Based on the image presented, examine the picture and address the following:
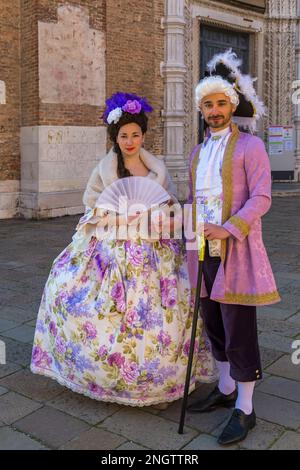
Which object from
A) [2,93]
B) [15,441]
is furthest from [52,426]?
[2,93]

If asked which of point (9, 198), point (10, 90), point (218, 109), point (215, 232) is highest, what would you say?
point (10, 90)

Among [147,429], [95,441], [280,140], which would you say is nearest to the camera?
[95,441]

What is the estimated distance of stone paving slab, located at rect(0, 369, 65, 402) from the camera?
3315 millimetres

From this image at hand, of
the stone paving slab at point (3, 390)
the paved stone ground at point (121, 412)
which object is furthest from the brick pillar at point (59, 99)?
the stone paving slab at point (3, 390)

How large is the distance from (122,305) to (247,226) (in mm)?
781

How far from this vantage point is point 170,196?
3.18 m

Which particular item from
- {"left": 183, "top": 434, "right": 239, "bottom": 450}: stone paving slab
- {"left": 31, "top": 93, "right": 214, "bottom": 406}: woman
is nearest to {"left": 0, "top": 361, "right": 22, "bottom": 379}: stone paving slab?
{"left": 31, "top": 93, "right": 214, "bottom": 406}: woman

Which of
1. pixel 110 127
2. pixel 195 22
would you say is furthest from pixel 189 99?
pixel 110 127

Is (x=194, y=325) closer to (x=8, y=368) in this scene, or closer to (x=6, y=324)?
(x=8, y=368)

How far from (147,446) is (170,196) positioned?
1.32 m

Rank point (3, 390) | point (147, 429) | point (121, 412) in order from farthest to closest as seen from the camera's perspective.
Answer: point (3, 390), point (121, 412), point (147, 429)

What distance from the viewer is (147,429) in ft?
9.41

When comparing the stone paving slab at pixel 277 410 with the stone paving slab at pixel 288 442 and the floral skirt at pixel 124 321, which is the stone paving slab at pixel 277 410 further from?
the floral skirt at pixel 124 321

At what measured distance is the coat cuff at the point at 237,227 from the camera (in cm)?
264
